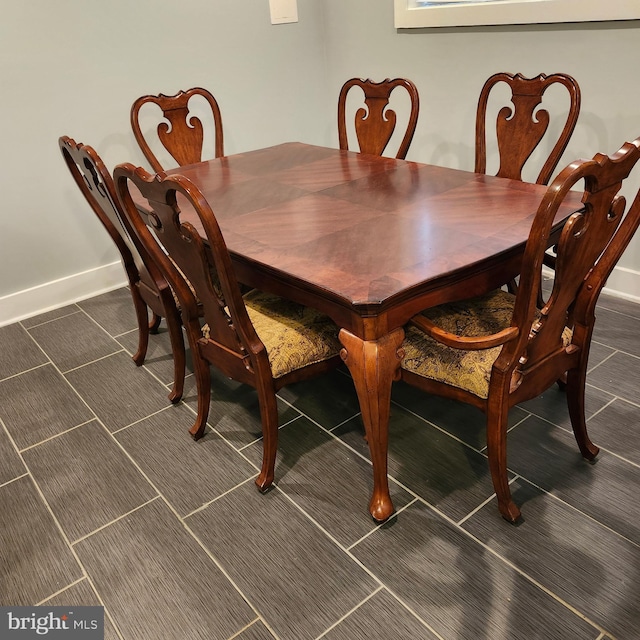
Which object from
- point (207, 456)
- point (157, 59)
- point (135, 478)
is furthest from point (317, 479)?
point (157, 59)

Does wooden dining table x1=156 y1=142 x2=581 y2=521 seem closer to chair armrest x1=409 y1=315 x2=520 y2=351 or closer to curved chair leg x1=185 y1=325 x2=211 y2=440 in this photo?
chair armrest x1=409 y1=315 x2=520 y2=351

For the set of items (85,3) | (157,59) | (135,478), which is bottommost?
(135,478)

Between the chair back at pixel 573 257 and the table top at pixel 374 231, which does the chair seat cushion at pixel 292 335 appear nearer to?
the table top at pixel 374 231

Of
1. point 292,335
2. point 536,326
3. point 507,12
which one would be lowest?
point 292,335

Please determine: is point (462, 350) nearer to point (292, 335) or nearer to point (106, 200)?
point (292, 335)

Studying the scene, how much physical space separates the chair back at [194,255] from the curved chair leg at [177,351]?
237mm

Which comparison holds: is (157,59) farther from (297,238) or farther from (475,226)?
(475,226)

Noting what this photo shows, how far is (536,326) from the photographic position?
1.31 m

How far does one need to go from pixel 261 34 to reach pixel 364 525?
2713mm

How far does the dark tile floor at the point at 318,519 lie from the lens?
1.31 metres

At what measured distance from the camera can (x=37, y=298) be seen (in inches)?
112

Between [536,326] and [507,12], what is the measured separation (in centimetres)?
176

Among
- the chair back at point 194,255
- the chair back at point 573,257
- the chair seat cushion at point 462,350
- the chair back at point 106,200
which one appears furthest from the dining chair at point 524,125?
the chair back at point 106,200

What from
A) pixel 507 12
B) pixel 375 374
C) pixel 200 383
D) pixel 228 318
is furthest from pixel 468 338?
pixel 507 12
